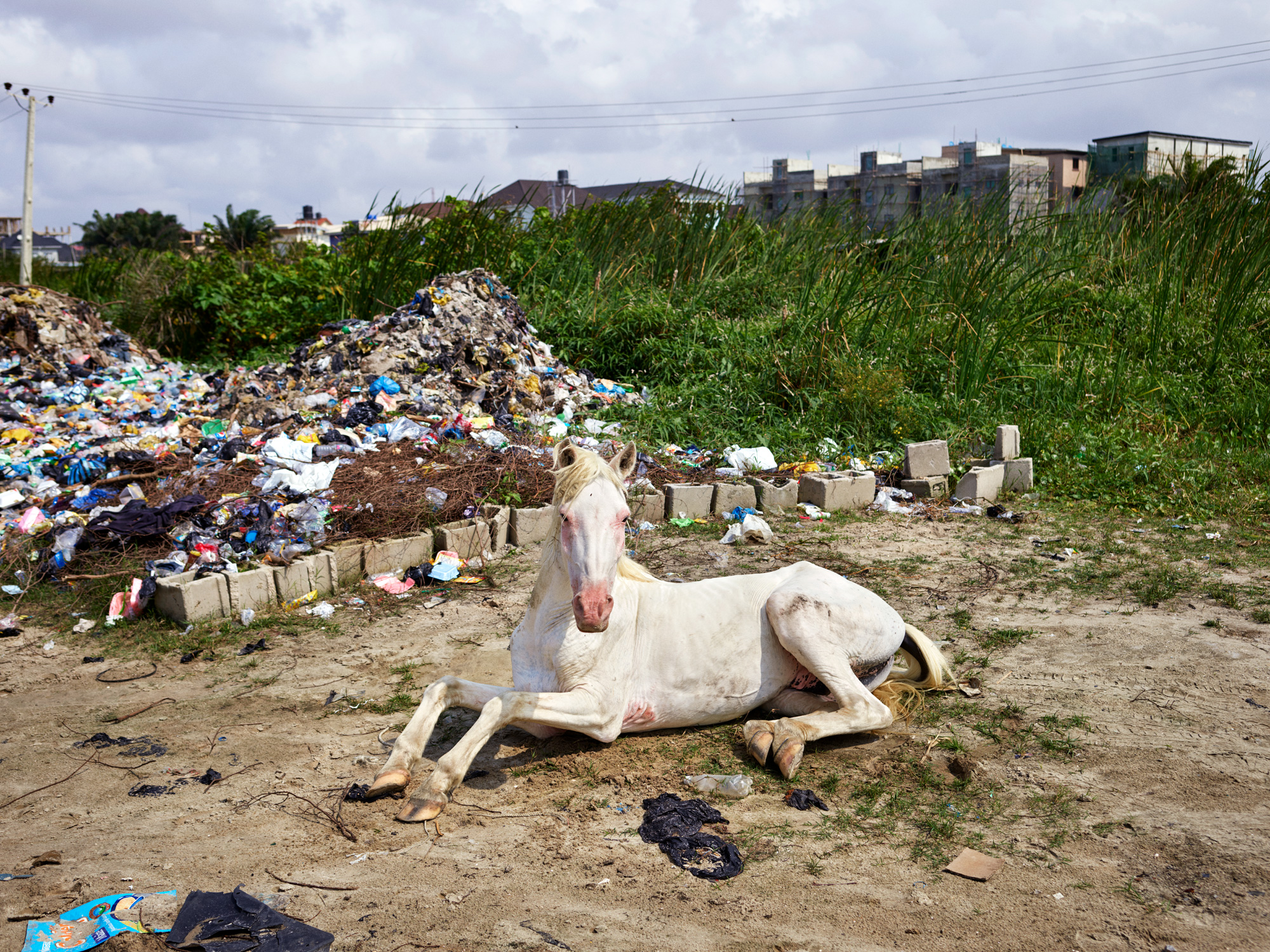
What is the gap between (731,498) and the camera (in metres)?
6.90

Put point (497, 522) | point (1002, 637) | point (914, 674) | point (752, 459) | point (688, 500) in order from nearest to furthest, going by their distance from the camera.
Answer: point (914, 674) → point (1002, 637) → point (497, 522) → point (688, 500) → point (752, 459)

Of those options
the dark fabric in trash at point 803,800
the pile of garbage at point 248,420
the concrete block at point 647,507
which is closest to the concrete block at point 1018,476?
the concrete block at point 647,507

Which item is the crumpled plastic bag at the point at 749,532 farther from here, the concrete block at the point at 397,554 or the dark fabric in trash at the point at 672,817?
the dark fabric in trash at the point at 672,817

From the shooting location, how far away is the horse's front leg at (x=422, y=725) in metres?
3.04

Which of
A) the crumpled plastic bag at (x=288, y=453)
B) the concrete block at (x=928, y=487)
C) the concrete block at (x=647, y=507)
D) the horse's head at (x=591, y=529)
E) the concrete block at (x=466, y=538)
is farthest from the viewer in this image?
the concrete block at (x=928, y=487)

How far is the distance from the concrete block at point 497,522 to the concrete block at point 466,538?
4 cm

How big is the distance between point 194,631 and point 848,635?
141 inches

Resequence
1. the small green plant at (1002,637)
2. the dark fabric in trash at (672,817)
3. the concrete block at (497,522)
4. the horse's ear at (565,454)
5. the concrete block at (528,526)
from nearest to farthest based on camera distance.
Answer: the dark fabric in trash at (672,817) → the horse's ear at (565,454) → the small green plant at (1002,637) → the concrete block at (497,522) → the concrete block at (528,526)

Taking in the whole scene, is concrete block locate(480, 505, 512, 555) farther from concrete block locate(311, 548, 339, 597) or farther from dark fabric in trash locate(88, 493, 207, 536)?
dark fabric in trash locate(88, 493, 207, 536)

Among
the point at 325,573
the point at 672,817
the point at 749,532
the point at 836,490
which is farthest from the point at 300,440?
the point at 672,817

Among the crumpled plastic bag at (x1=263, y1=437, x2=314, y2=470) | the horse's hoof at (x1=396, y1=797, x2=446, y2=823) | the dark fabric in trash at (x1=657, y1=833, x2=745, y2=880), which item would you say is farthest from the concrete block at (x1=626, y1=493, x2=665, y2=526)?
the dark fabric in trash at (x1=657, y1=833, x2=745, y2=880)

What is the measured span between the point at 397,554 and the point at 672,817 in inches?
131

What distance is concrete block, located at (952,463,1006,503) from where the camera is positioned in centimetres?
705

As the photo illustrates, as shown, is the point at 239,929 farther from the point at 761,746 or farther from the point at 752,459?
the point at 752,459
